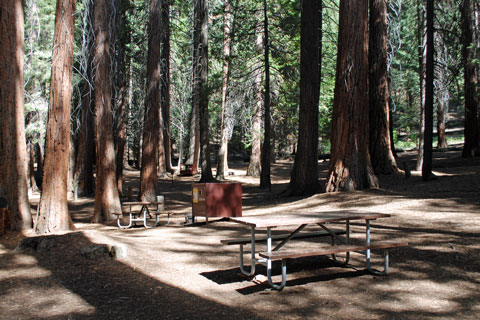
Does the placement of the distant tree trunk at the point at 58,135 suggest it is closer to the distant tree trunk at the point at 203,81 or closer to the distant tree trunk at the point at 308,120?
the distant tree trunk at the point at 308,120

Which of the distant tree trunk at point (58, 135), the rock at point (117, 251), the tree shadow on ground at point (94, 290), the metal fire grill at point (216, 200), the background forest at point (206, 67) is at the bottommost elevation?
the tree shadow on ground at point (94, 290)

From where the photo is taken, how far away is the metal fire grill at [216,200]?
12.9 m

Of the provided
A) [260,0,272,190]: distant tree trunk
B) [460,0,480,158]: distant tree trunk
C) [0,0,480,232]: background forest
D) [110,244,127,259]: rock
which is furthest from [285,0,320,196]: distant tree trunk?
[110,244,127,259]: rock

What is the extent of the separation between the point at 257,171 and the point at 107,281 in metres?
24.2

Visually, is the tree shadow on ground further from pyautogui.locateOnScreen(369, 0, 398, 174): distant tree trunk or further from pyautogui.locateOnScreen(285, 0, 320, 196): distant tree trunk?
pyautogui.locateOnScreen(369, 0, 398, 174): distant tree trunk

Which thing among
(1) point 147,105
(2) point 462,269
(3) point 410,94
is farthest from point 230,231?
(3) point 410,94

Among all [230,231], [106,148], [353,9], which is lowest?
[230,231]

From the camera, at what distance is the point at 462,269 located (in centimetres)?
648

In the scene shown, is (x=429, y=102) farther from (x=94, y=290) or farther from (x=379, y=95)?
(x=94, y=290)

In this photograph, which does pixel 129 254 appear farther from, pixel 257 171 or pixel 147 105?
pixel 257 171

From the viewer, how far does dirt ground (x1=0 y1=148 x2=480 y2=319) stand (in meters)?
5.38

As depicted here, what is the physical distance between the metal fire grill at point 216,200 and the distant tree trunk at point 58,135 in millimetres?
3731

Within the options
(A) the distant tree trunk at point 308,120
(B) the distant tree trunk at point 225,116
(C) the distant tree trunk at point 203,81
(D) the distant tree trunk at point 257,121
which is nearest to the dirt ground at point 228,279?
(A) the distant tree trunk at point 308,120

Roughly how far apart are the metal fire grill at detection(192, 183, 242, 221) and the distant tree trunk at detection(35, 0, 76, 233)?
12.2 feet
